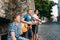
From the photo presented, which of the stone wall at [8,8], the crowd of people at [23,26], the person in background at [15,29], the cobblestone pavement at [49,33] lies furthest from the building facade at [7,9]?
the cobblestone pavement at [49,33]

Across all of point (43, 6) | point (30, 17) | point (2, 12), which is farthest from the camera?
point (43, 6)

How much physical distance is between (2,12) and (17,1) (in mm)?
705

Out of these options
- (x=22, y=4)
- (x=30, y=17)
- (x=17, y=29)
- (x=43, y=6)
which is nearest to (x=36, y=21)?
(x=30, y=17)

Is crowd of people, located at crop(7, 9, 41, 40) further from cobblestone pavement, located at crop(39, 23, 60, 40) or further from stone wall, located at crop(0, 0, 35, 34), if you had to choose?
cobblestone pavement, located at crop(39, 23, 60, 40)

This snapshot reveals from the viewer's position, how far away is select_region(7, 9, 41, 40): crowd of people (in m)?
9.35

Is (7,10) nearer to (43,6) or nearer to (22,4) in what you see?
(22,4)

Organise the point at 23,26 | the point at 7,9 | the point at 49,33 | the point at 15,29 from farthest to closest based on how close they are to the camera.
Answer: the point at 49,33
the point at 23,26
the point at 7,9
the point at 15,29

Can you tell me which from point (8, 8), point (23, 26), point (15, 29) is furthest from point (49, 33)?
point (15, 29)

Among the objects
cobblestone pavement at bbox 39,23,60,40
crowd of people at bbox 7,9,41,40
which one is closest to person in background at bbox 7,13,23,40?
crowd of people at bbox 7,9,41,40

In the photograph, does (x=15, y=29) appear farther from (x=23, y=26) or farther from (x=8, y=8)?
(x=23, y=26)

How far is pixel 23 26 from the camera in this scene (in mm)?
11516

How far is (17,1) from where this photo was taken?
10.5 m

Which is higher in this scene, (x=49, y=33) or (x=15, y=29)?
(x=15, y=29)

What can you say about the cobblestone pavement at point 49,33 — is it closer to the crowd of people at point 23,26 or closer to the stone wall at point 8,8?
the crowd of people at point 23,26
